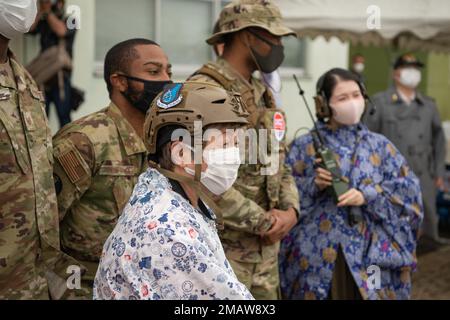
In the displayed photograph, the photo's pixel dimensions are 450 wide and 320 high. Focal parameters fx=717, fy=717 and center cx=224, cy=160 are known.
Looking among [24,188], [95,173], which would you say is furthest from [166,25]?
[24,188]

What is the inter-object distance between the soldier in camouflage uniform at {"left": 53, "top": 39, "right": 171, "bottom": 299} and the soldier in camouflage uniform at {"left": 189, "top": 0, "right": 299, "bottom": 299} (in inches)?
24.9

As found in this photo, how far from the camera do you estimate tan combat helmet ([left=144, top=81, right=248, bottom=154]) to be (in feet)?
6.88

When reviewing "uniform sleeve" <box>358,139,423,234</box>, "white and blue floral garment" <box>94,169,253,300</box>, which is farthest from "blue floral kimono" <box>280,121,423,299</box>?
"white and blue floral garment" <box>94,169,253,300</box>

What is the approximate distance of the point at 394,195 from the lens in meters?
4.14

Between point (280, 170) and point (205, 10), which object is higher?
point (205, 10)

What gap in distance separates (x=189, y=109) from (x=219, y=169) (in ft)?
0.75

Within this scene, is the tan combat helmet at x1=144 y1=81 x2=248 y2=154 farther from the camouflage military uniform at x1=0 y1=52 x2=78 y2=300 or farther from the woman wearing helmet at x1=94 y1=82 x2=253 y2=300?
the camouflage military uniform at x1=0 y1=52 x2=78 y2=300

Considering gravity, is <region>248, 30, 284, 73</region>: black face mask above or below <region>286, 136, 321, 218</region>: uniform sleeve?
above

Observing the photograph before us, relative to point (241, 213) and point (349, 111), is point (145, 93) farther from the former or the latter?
point (349, 111)

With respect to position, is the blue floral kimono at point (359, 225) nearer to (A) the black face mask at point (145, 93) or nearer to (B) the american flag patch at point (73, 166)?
(A) the black face mask at point (145, 93)

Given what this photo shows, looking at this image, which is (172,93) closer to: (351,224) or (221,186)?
(221,186)

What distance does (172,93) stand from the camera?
2154 mm

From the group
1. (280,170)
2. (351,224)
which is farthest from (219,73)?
(351,224)

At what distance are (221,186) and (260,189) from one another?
140cm
